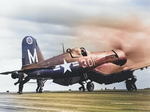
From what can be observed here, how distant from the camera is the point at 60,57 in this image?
34.3m

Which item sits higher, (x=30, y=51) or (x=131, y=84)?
(x=30, y=51)

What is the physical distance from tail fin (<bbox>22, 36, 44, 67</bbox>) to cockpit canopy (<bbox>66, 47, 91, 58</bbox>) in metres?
4.11

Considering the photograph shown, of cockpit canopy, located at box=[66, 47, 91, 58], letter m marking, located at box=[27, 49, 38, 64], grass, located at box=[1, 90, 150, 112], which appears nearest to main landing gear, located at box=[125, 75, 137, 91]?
cockpit canopy, located at box=[66, 47, 91, 58]

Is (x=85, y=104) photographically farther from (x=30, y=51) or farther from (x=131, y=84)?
(x=30, y=51)

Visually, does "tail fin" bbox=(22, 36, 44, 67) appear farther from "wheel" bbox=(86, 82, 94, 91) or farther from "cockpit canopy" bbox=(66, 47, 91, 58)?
"wheel" bbox=(86, 82, 94, 91)

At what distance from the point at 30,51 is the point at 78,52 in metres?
5.48

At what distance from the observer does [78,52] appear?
3666cm

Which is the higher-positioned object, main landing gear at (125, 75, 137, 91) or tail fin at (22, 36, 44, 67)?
tail fin at (22, 36, 44, 67)

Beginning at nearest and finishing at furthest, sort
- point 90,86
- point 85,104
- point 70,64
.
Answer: point 85,104, point 70,64, point 90,86

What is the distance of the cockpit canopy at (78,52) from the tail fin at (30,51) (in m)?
4.11

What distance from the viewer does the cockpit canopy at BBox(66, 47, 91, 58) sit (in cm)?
3609

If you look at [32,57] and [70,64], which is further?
[32,57]

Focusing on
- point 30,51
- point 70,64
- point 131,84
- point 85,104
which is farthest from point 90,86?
point 85,104

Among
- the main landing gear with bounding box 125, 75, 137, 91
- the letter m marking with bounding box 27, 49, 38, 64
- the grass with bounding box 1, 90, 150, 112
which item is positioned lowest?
the grass with bounding box 1, 90, 150, 112
